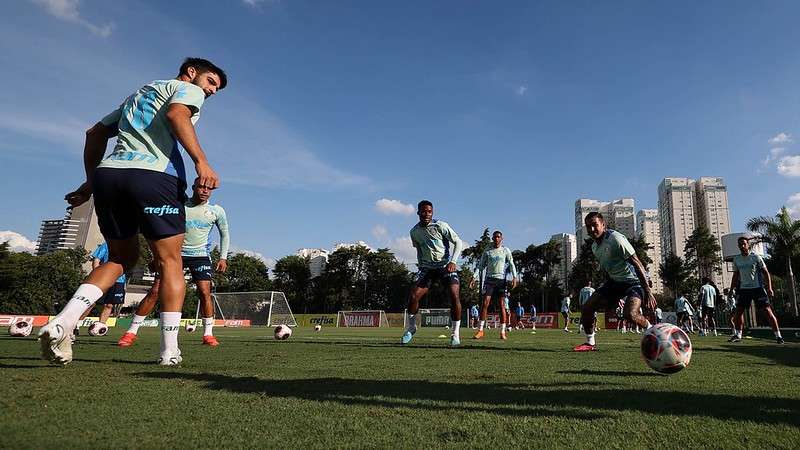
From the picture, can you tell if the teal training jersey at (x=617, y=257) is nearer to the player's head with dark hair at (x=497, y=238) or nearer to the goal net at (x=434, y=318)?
the player's head with dark hair at (x=497, y=238)

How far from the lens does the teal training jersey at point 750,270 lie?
38.6 feet

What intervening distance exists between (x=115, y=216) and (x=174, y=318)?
1.17 m

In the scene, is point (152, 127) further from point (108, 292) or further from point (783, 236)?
point (783, 236)

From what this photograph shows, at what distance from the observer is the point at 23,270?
5900 cm

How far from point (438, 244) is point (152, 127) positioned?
613cm

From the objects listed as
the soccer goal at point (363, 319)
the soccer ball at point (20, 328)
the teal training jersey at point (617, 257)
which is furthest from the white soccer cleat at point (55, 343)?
the soccer goal at point (363, 319)

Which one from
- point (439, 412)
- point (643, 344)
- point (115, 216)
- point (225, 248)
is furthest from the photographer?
point (225, 248)

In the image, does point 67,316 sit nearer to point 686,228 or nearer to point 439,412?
point 439,412

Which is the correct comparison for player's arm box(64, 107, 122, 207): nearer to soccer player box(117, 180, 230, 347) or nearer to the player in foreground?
soccer player box(117, 180, 230, 347)

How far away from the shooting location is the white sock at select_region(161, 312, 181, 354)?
15.1ft

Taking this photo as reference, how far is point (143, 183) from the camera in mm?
3797

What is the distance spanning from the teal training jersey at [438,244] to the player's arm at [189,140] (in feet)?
19.5

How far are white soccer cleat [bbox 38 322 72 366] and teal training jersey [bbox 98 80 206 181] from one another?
1237 millimetres

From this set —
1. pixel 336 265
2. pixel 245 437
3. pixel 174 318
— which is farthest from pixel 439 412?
pixel 336 265
